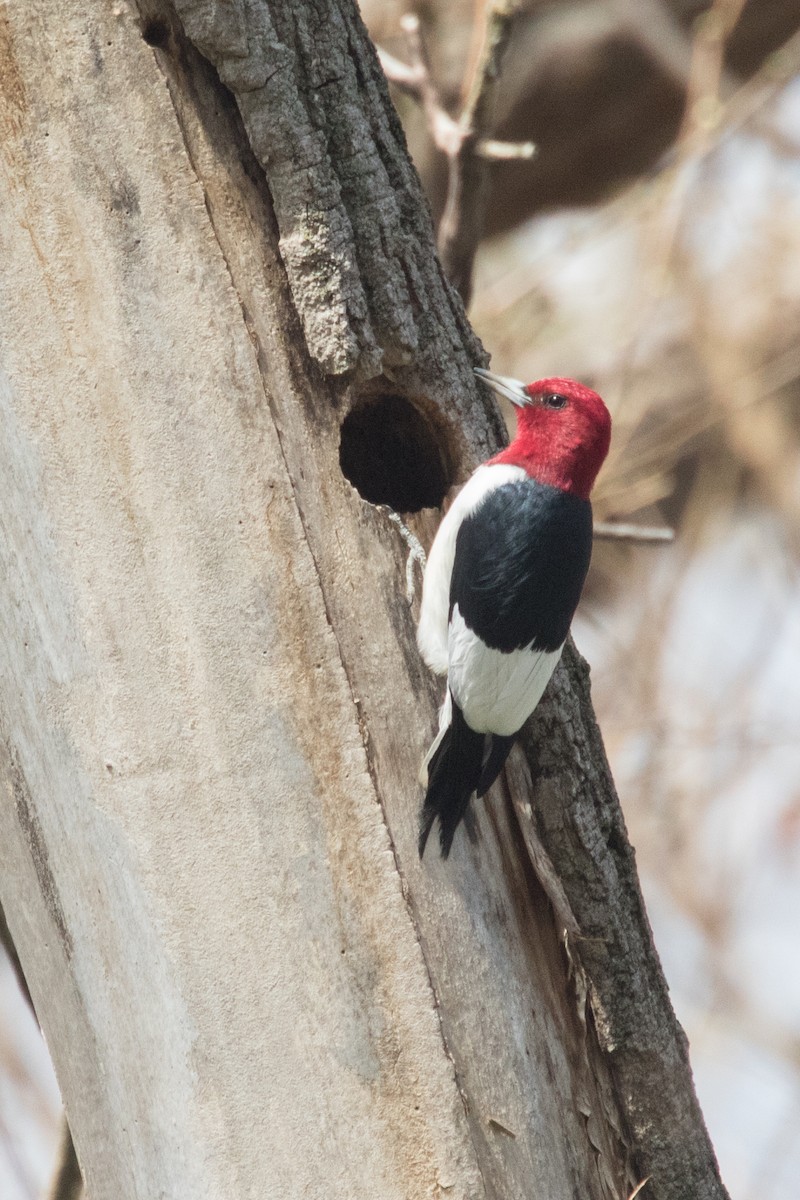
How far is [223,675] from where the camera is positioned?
7.72ft

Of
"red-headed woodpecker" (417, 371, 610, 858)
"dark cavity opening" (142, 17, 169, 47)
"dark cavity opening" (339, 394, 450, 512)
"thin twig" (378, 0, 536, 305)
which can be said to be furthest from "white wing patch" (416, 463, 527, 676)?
"dark cavity opening" (142, 17, 169, 47)

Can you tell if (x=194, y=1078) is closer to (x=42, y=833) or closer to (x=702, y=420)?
(x=42, y=833)

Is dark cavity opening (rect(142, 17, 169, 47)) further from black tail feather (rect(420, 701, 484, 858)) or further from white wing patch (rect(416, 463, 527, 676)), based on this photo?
black tail feather (rect(420, 701, 484, 858))

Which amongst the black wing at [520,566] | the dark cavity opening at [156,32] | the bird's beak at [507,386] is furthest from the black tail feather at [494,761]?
the dark cavity opening at [156,32]

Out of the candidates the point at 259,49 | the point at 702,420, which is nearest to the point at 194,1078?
the point at 259,49

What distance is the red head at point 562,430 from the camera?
3123mm

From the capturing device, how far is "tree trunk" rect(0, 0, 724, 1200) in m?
2.30

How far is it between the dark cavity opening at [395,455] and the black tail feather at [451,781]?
0.64m

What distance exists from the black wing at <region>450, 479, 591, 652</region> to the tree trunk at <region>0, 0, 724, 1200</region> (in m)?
0.25

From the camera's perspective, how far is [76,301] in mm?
2379

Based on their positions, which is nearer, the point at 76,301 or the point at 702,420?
the point at 76,301

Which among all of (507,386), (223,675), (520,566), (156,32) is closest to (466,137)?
(507,386)

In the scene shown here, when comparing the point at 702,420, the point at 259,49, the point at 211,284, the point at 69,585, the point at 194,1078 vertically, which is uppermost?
the point at 259,49

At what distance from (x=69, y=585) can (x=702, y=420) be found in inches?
140
